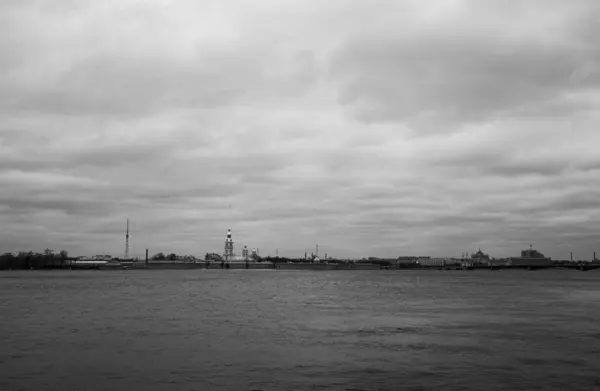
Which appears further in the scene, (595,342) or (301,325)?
(301,325)

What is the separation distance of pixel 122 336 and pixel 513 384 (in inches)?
1092

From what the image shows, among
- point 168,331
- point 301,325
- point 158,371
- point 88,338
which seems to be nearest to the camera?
point 158,371

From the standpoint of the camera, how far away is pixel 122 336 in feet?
139

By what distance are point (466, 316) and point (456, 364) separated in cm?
2650

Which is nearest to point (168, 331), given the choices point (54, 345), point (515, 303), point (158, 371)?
point (54, 345)

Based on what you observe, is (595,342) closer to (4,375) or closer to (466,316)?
(466,316)

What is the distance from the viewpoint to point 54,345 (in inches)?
1503

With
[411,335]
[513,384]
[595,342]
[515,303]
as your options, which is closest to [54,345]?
[411,335]

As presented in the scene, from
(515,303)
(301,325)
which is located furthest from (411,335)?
(515,303)

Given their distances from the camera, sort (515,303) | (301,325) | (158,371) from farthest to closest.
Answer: (515,303)
(301,325)
(158,371)

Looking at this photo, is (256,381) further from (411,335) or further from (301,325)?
(301,325)

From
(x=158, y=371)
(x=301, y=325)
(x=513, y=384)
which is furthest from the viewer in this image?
(x=301, y=325)

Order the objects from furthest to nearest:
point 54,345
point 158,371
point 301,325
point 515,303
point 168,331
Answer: point 515,303
point 301,325
point 168,331
point 54,345
point 158,371

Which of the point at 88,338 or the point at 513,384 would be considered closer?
the point at 513,384
